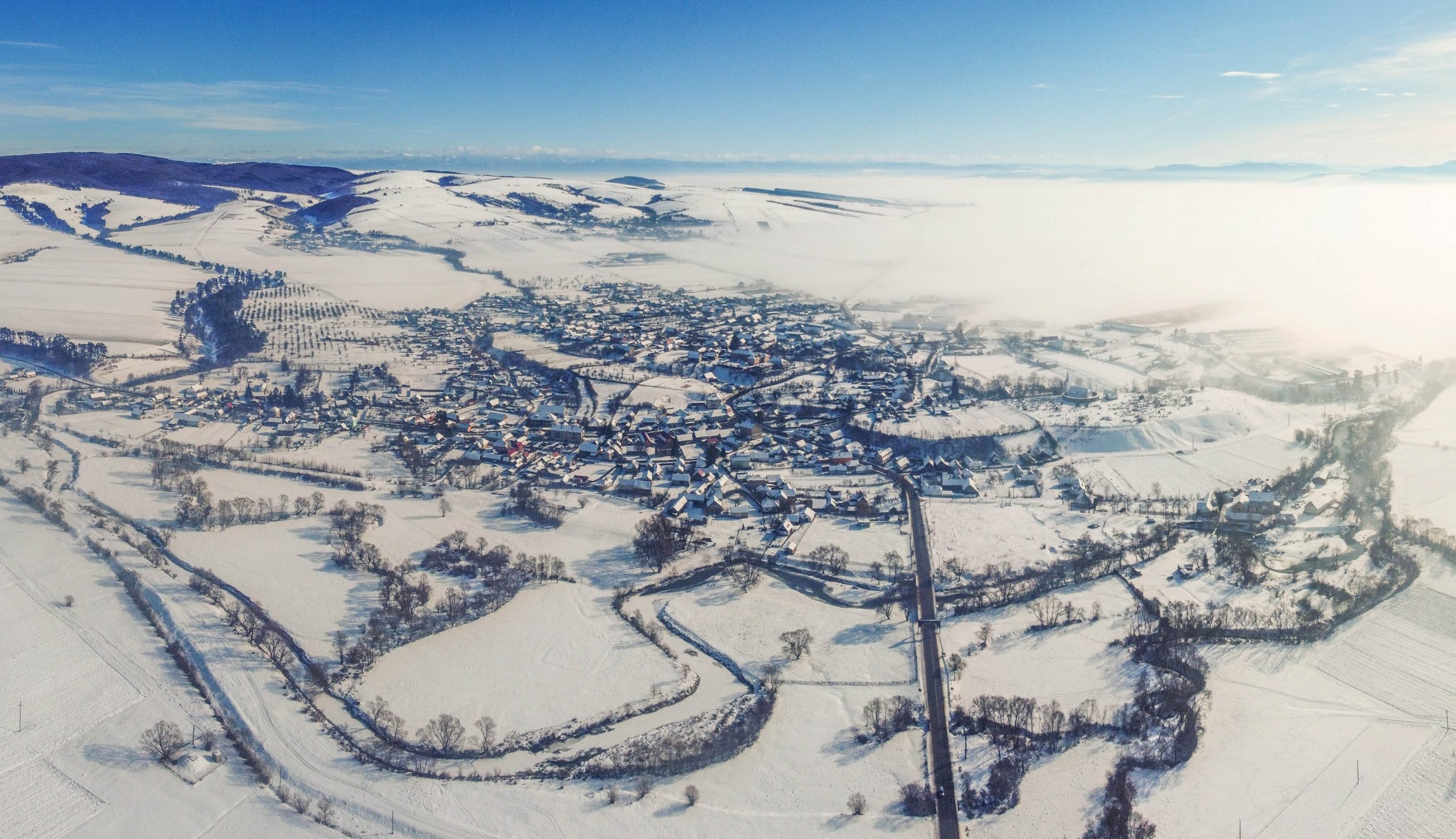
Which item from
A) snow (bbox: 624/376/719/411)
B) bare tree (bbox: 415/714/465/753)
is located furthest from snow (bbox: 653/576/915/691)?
snow (bbox: 624/376/719/411)

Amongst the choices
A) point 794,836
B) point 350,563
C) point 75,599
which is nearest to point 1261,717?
point 794,836

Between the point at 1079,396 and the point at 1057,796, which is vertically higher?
the point at 1079,396

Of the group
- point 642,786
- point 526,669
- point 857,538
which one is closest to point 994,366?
point 857,538

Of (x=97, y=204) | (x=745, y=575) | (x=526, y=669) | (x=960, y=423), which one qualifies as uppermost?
(x=97, y=204)

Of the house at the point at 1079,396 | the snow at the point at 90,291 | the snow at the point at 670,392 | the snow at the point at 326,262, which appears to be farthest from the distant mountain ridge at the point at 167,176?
the house at the point at 1079,396

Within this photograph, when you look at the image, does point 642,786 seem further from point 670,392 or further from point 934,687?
point 670,392

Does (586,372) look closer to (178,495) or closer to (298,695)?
(178,495)
